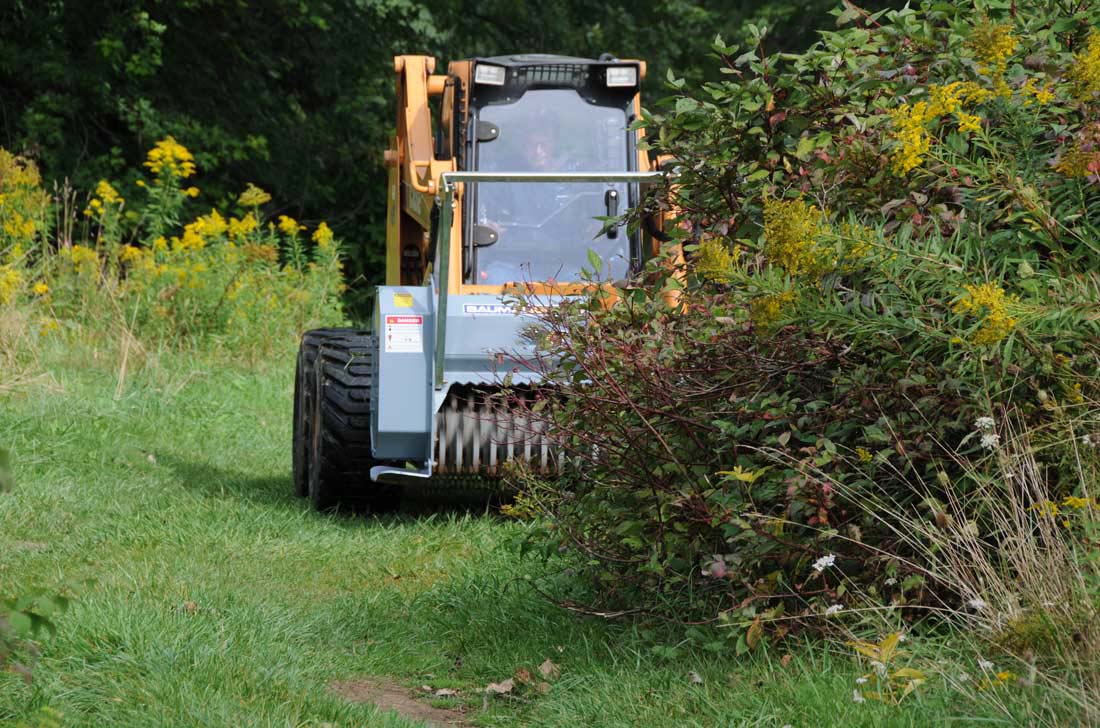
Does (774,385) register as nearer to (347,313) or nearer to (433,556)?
(433,556)

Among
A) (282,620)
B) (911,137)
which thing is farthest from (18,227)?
A: (911,137)

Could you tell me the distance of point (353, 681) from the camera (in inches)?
184

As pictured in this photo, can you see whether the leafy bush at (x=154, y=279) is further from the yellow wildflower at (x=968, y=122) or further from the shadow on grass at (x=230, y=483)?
the yellow wildflower at (x=968, y=122)

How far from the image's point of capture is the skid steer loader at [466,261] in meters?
7.01

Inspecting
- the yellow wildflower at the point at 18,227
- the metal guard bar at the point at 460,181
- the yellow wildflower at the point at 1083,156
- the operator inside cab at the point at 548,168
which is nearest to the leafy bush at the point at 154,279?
the yellow wildflower at the point at 18,227

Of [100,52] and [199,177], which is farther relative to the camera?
[199,177]

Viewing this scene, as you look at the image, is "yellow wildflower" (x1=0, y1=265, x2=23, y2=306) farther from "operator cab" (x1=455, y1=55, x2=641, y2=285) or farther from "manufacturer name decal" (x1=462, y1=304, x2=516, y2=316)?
"manufacturer name decal" (x1=462, y1=304, x2=516, y2=316)

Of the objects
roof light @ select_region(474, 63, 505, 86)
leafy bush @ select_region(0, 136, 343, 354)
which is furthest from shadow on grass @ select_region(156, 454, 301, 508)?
leafy bush @ select_region(0, 136, 343, 354)

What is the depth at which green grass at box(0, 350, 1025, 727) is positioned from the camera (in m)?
4.00

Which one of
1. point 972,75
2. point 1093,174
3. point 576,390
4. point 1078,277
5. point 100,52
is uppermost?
point 100,52

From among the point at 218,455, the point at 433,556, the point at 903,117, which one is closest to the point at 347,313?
the point at 218,455

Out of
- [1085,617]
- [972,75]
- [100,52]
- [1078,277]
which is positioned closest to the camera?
[1085,617]

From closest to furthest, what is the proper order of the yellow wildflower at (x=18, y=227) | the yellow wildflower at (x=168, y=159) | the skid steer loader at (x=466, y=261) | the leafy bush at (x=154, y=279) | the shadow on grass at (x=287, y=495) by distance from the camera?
the skid steer loader at (x=466, y=261) → the shadow on grass at (x=287, y=495) → the yellow wildflower at (x=18, y=227) → the leafy bush at (x=154, y=279) → the yellow wildflower at (x=168, y=159)

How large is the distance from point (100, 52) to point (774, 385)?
14.9 metres
